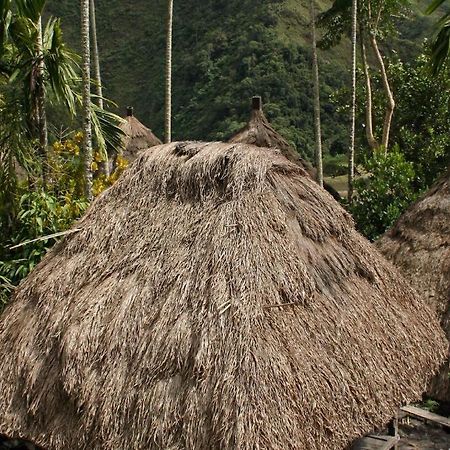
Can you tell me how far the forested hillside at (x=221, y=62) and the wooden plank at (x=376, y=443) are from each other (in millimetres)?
25787

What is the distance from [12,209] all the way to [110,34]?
145 feet

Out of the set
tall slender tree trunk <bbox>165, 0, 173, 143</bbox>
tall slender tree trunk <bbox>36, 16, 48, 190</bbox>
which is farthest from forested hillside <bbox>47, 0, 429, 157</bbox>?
tall slender tree trunk <bbox>36, 16, 48, 190</bbox>

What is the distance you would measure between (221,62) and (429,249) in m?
32.2

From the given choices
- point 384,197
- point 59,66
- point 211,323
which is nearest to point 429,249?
point 384,197

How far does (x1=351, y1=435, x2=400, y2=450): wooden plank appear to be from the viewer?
23.5 ft

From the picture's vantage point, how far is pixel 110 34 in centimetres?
5012

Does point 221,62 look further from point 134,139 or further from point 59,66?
point 59,66

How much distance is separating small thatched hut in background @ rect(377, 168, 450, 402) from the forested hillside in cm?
2371

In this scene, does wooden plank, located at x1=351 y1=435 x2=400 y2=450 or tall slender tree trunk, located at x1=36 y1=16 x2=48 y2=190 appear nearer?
wooden plank, located at x1=351 y1=435 x2=400 y2=450

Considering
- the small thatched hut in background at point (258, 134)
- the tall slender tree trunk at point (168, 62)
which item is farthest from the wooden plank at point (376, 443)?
the small thatched hut in background at point (258, 134)

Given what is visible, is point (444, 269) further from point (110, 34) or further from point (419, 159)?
point (110, 34)

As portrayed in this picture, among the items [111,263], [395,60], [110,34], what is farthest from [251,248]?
[110,34]

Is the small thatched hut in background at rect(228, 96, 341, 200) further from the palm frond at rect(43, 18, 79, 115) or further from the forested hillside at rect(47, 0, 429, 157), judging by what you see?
the forested hillside at rect(47, 0, 429, 157)

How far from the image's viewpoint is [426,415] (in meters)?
7.92
